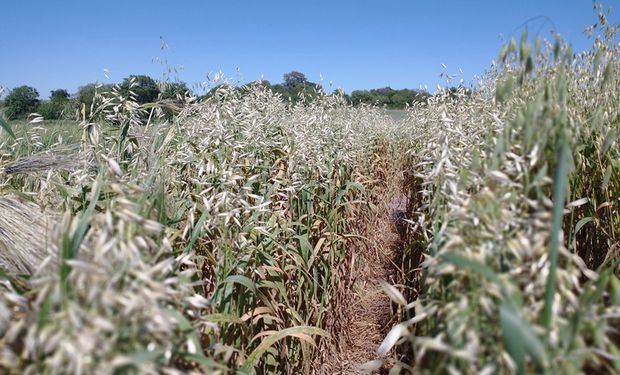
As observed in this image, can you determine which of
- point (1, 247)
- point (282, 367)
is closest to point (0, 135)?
point (1, 247)

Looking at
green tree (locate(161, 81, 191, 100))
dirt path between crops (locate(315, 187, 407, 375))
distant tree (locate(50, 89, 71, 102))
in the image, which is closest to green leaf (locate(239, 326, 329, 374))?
dirt path between crops (locate(315, 187, 407, 375))

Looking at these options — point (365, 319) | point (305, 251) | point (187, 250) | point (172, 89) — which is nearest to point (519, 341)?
point (187, 250)

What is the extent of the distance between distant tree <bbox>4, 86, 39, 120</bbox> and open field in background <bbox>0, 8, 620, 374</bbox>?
1439 millimetres

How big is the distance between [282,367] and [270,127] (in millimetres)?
1691

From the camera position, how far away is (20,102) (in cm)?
440

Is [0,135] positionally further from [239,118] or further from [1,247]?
[1,247]

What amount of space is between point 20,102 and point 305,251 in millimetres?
3535

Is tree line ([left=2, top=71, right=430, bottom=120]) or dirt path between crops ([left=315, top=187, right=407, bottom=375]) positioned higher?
tree line ([left=2, top=71, right=430, bottom=120])

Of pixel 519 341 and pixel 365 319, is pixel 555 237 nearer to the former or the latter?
pixel 519 341

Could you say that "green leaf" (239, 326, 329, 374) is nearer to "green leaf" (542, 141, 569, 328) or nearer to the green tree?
"green leaf" (542, 141, 569, 328)

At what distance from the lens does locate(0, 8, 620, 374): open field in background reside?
0.75m

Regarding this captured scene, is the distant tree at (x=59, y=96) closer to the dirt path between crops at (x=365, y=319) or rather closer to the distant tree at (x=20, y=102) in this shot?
the distant tree at (x=20, y=102)

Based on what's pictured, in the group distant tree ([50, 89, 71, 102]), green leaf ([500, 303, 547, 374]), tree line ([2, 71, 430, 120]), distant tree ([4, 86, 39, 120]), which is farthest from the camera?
distant tree ([50, 89, 71, 102])

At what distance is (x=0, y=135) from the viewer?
319 centimetres
